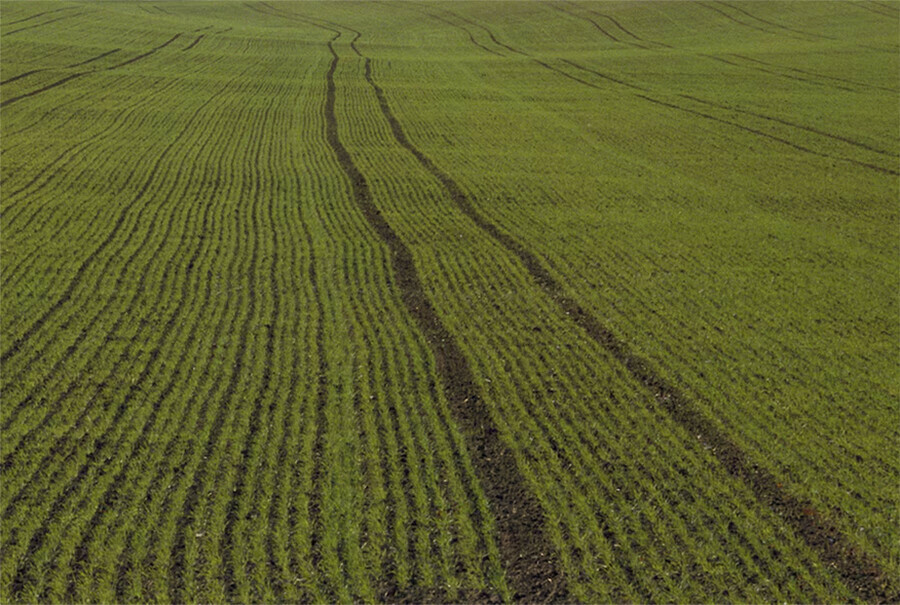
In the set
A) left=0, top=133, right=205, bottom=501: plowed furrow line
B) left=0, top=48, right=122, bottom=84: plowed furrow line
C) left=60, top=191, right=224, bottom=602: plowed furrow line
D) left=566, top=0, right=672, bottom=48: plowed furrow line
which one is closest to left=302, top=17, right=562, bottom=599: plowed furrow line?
left=60, top=191, right=224, bottom=602: plowed furrow line

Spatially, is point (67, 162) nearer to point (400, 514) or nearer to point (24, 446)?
point (24, 446)

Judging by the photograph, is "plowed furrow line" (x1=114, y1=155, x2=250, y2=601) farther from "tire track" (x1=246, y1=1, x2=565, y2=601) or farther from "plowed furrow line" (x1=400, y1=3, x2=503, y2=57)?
"plowed furrow line" (x1=400, y1=3, x2=503, y2=57)

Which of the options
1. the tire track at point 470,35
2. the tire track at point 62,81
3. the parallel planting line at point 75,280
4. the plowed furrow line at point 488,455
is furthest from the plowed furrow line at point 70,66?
the plowed furrow line at point 488,455

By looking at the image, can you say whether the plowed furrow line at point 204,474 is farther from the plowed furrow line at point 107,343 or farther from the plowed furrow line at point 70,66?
the plowed furrow line at point 70,66

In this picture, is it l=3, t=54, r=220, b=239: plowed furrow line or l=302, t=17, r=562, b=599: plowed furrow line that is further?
l=3, t=54, r=220, b=239: plowed furrow line

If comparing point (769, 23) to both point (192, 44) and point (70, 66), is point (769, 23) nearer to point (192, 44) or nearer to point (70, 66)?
point (192, 44)

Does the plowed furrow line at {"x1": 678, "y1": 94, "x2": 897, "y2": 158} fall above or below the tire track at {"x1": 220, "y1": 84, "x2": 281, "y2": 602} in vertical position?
above

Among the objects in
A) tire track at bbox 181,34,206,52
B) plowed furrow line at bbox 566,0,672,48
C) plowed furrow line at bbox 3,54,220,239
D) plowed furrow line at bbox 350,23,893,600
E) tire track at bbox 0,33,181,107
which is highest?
plowed furrow line at bbox 566,0,672,48

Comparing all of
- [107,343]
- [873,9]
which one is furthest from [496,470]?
[873,9]
